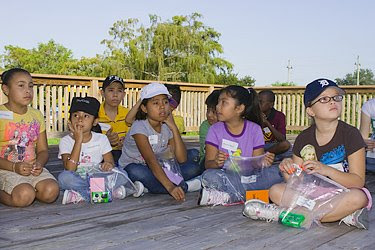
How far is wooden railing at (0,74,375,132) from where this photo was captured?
696 centimetres

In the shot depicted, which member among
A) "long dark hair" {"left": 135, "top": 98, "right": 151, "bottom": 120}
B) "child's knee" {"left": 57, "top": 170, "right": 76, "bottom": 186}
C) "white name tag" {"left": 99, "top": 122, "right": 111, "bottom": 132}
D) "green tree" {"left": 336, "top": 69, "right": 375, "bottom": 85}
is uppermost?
"green tree" {"left": 336, "top": 69, "right": 375, "bottom": 85}

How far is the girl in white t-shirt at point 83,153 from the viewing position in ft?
9.85

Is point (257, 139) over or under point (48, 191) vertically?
over

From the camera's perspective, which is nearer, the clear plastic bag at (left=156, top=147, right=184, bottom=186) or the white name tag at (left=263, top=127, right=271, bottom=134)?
the clear plastic bag at (left=156, top=147, right=184, bottom=186)

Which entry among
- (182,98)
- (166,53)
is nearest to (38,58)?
(166,53)

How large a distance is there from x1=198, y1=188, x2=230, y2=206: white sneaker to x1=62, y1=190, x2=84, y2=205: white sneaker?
0.71 metres

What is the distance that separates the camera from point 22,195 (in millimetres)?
2754

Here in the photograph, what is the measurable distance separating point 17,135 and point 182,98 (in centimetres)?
650

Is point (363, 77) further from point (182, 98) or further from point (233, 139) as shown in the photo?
point (233, 139)

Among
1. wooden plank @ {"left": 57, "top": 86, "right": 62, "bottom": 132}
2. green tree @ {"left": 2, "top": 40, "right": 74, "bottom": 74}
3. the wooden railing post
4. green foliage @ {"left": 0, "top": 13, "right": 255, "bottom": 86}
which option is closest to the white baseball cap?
wooden plank @ {"left": 57, "top": 86, "right": 62, "bottom": 132}

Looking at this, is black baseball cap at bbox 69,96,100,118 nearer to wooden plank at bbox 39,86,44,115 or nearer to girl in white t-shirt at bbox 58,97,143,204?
girl in white t-shirt at bbox 58,97,143,204

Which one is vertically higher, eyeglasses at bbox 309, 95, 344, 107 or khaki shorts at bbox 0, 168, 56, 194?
eyeglasses at bbox 309, 95, 344, 107

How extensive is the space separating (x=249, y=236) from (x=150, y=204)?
36.1 inches

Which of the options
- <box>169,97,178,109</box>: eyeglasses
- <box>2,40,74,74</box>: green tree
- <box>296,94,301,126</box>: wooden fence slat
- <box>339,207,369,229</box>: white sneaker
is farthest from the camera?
<box>2,40,74,74</box>: green tree
